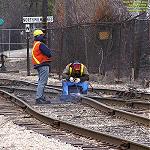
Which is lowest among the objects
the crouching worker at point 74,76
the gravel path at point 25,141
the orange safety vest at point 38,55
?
the gravel path at point 25,141

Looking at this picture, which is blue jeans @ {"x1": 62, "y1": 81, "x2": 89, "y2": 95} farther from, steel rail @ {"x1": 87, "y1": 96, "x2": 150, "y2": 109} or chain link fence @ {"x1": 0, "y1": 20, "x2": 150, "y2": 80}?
chain link fence @ {"x1": 0, "y1": 20, "x2": 150, "y2": 80}

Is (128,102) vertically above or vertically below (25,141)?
below

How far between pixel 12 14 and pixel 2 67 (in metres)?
30.5

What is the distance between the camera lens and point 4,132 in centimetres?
1148

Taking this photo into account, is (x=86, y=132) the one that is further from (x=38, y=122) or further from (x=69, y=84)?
(x=69, y=84)

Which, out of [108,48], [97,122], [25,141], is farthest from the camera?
[108,48]

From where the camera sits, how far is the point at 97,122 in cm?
1269

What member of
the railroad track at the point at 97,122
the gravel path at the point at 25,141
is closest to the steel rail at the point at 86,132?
the railroad track at the point at 97,122

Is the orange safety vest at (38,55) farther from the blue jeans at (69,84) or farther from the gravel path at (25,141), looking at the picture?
the gravel path at (25,141)

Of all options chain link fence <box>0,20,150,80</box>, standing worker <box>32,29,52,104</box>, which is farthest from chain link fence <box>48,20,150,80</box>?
standing worker <box>32,29,52,104</box>

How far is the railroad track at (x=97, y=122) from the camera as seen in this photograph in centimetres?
1010

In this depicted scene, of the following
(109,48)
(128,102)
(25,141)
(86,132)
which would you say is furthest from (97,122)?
(109,48)

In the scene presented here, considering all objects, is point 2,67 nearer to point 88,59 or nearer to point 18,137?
point 88,59

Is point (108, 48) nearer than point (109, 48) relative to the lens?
No
